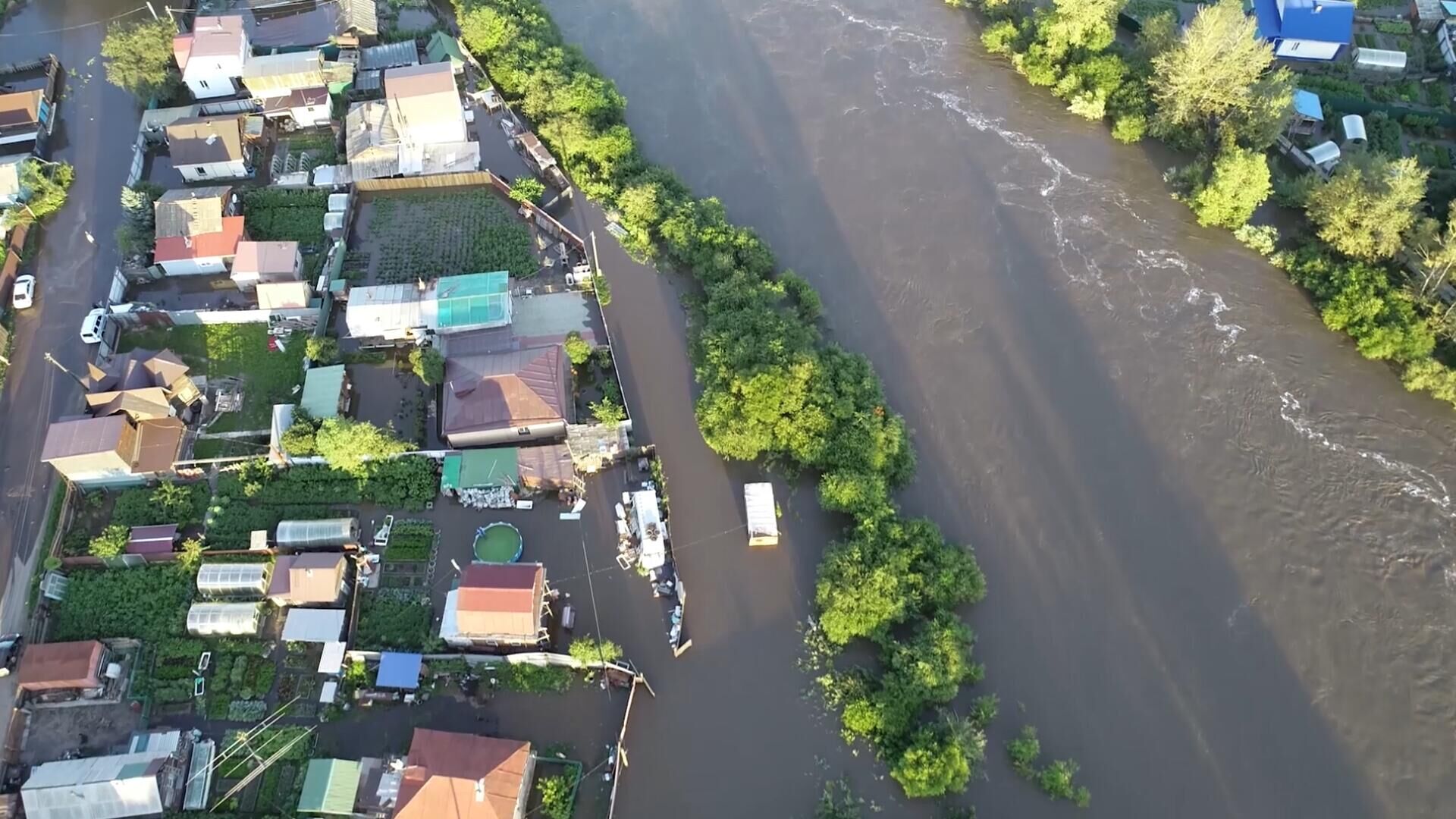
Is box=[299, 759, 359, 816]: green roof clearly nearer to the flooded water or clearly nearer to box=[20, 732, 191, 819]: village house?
box=[20, 732, 191, 819]: village house

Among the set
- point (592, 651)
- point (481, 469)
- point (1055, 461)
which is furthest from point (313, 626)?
point (1055, 461)

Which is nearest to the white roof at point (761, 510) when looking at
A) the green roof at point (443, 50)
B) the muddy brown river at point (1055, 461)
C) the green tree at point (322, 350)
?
the muddy brown river at point (1055, 461)

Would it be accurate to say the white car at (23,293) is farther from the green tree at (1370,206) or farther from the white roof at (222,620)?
the green tree at (1370,206)

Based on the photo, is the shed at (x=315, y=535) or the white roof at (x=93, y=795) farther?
the shed at (x=315, y=535)

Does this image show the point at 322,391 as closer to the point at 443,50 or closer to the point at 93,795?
the point at 93,795

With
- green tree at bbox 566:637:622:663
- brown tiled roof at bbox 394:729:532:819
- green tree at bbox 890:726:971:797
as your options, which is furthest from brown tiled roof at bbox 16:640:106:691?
green tree at bbox 890:726:971:797

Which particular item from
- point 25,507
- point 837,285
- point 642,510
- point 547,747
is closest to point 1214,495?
point 837,285
